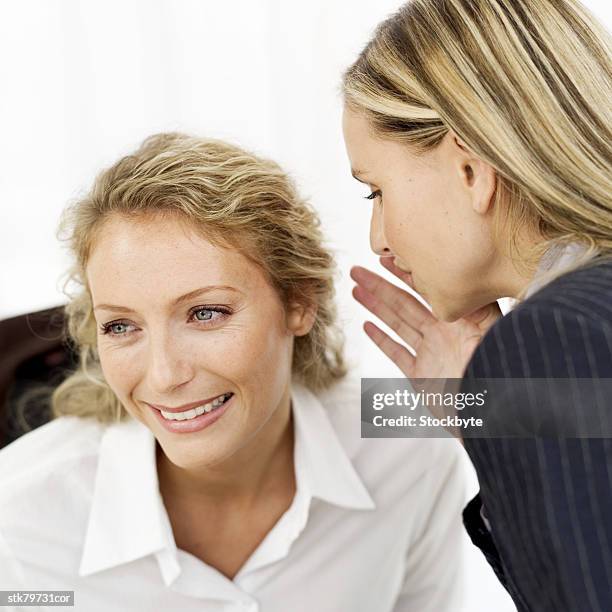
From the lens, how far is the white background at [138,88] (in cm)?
267

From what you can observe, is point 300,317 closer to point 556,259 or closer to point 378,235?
point 378,235

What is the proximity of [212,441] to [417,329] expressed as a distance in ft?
1.51

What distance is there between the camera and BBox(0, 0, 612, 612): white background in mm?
2668

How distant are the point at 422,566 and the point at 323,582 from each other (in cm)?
26

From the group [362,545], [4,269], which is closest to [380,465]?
[362,545]

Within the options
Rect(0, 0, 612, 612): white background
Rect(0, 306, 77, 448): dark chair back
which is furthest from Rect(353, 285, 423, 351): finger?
Rect(0, 0, 612, 612): white background

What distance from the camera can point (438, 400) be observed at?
63.2 inches

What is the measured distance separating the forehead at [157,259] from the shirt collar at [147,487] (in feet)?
1.09

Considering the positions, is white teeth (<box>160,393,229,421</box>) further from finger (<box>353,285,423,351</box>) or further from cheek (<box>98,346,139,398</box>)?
finger (<box>353,285,423,351</box>)

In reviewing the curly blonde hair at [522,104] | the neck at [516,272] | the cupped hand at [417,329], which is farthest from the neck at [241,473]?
the curly blonde hair at [522,104]

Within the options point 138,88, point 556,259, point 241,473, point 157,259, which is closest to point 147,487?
point 241,473

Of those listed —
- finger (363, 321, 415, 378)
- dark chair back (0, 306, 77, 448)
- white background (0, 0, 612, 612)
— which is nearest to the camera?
finger (363, 321, 415, 378)

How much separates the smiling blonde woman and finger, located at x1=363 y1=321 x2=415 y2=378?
10 cm

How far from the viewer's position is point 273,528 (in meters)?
1.68
